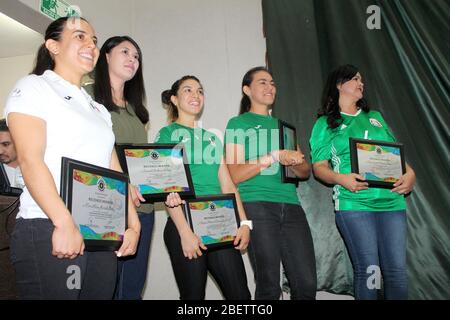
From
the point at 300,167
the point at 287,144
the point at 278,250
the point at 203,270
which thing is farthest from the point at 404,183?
the point at 203,270

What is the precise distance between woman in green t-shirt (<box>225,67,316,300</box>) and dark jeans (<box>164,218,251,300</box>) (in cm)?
12

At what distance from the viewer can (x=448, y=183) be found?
9.38 ft

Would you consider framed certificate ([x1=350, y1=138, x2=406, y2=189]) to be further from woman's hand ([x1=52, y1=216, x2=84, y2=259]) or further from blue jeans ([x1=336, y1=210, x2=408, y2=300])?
woman's hand ([x1=52, y1=216, x2=84, y2=259])

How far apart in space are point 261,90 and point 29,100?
1.54 metres

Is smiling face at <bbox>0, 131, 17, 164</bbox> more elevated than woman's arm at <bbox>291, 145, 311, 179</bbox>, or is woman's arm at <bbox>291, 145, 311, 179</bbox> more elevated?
smiling face at <bbox>0, 131, 17, 164</bbox>

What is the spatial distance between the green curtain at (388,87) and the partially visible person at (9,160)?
1747 mm

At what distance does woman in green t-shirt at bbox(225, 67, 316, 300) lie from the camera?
2.12 meters

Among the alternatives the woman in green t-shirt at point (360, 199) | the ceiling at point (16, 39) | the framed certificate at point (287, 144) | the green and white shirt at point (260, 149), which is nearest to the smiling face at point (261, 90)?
the green and white shirt at point (260, 149)

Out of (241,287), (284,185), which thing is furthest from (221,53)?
(241,287)

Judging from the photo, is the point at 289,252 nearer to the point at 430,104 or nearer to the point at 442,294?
the point at 442,294

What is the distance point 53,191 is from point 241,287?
109 centimetres

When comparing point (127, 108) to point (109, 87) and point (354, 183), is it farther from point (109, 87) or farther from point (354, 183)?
point (354, 183)

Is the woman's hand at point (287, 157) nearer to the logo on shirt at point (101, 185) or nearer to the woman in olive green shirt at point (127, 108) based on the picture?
the woman in olive green shirt at point (127, 108)

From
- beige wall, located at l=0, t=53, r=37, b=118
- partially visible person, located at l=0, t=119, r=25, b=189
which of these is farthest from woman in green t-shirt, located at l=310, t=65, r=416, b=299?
beige wall, located at l=0, t=53, r=37, b=118
